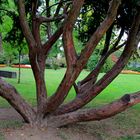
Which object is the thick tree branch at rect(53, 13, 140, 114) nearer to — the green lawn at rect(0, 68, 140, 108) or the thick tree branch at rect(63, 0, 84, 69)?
the thick tree branch at rect(63, 0, 84, 69)

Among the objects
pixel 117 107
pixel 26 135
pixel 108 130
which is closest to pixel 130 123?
pixel 108 130

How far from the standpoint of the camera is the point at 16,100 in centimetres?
867

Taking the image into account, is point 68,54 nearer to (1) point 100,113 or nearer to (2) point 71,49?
(2) point 71,49

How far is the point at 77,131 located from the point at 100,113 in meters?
0.93

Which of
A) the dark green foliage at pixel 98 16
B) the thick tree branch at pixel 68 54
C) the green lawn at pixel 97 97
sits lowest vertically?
the green lawn at pixel 97 97

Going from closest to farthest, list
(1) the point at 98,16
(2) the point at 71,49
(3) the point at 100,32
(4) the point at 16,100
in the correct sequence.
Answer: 1. (3) the point at 100,32
2. (2) the point at 71,49
3. (4) the point at 16,100
4. (1) the point at 98,16

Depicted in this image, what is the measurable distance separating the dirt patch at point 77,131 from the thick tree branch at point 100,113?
229mm

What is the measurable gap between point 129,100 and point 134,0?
206cm

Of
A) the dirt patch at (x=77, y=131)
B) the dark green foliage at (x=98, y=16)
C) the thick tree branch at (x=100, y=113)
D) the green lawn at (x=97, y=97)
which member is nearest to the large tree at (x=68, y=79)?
→ the thick tree branch at (x=100, y=113)

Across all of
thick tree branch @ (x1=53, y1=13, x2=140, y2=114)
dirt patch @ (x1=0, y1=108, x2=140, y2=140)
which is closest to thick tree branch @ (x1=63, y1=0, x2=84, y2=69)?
thick tree branch @ (x1=53, y1=13, x2=140, y2=114)

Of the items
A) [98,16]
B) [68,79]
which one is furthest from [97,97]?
[68,79]

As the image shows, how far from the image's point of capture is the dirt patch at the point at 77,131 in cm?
830

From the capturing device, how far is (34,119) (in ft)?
29.1

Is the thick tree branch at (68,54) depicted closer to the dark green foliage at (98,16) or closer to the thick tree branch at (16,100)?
the thick tree branch at (16,100)
